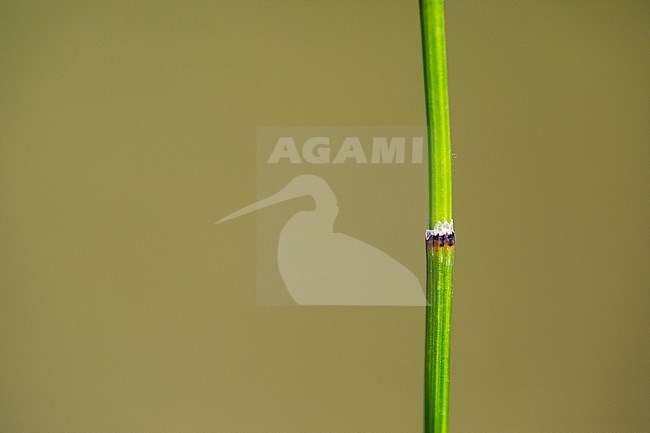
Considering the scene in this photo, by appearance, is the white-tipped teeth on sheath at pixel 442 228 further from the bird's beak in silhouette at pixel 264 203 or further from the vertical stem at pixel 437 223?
the bird's beak in silhouette at pixel 264 203

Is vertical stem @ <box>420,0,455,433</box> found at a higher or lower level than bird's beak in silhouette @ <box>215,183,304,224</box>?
lower

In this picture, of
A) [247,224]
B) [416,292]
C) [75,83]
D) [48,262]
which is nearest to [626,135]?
[416,292]

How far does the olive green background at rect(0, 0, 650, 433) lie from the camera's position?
1.82 m

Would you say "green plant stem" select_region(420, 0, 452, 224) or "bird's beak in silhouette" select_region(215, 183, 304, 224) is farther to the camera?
"bird's beak in silhouette" select_region(215, 183, 304, 224)

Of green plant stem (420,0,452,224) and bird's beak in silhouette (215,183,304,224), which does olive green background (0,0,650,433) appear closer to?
bird's beak in silhouette (215,183,304,224)

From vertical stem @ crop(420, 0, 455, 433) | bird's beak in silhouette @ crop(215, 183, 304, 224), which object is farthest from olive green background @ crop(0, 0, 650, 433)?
vertical stem @ crop(420, 0, 455, 433)

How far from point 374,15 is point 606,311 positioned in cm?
104

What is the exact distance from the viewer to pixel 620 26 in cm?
181

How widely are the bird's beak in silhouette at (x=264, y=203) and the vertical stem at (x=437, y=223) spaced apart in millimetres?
1672

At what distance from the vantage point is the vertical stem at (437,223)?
8.9 inches

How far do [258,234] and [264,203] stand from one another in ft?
0.33

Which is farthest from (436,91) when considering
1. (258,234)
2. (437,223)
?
(258,234)

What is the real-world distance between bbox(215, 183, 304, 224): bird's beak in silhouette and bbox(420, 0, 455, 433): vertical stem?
1672mm

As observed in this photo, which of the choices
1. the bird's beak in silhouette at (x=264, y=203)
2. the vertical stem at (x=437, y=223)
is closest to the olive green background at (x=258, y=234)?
the bird's beak in silhouette at (x=264, y=203)
